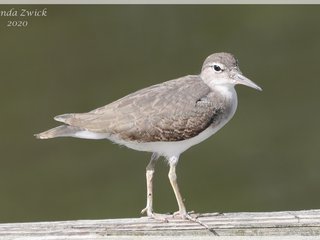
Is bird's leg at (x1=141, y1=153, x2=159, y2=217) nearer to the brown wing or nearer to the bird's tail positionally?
the brown wing

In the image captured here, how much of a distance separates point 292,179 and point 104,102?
84.0 inches

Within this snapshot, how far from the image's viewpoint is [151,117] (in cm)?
639

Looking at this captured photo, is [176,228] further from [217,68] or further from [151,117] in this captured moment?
[217,68]

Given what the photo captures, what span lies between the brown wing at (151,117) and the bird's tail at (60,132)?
0.13 feet

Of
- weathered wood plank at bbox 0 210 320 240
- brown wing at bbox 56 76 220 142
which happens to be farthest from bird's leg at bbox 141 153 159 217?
weathered wood plank at bbox 0 210 320 240

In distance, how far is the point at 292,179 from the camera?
10.4m

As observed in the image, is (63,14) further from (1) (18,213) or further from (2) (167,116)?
(2) (167,116)

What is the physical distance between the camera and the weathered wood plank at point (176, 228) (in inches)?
199

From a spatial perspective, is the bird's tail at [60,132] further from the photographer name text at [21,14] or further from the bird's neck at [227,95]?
the photographer name text at [21,14]

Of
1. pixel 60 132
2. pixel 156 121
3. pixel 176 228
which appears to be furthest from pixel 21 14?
pixel 176 228

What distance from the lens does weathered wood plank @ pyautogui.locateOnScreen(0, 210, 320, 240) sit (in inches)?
199

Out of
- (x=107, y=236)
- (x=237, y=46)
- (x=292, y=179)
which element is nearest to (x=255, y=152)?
(x=292, y=179)

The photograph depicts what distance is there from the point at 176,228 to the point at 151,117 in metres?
1.38

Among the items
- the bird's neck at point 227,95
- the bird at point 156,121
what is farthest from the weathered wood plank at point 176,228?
the bird's neck at point 227,95
